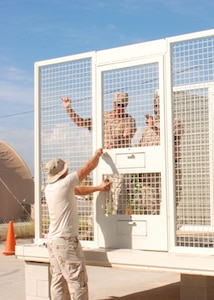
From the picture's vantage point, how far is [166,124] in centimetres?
627

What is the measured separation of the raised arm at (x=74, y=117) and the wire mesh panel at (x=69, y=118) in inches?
1.1

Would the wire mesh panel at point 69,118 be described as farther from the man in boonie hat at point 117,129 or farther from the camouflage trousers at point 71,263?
the camouflage trousers at point 71,263

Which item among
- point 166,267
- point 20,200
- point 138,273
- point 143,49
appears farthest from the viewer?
point 20,200

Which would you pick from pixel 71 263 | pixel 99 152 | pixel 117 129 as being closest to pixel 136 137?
pixel 117 129

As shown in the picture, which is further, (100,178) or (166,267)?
(100,178)

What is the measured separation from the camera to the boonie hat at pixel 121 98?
6.45m

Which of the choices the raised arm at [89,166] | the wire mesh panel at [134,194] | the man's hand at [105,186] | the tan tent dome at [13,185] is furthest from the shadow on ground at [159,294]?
the tan tent dome at [13,185]

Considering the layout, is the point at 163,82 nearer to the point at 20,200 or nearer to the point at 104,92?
the point at 104,92

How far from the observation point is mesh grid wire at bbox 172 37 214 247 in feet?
19.5

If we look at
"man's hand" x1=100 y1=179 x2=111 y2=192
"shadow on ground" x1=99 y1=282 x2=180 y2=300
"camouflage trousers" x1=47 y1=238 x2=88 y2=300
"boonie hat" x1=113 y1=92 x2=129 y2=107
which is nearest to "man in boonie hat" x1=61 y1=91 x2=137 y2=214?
"boonie hat" x1=113 y1=92 x2=129 y2=107

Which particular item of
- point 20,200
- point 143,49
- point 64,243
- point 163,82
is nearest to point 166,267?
point 64,243

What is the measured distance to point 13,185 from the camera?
23.8 meters

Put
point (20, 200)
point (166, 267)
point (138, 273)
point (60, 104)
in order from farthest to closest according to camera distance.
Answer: point (20, 200) < point (138, 273) < point (60, 104) < point (166, 267)

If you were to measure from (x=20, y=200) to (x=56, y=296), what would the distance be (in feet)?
56.5
